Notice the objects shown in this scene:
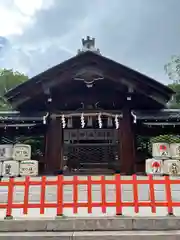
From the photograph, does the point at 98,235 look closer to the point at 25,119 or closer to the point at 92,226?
the point at 92,226

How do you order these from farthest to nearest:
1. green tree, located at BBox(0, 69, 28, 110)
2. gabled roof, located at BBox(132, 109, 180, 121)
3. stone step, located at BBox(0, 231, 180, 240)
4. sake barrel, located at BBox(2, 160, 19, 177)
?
green tree, located at BBox(0, 69, 28, 110), gabled roof, located at BBox(132, 109, 180, 121), sake barrel, located at BBox(2, 160, 19, 177), stone step, located at BBox(0, 231, 180, 240)

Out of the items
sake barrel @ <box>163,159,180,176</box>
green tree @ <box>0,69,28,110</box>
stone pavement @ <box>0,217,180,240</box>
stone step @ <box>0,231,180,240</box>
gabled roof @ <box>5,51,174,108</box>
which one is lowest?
stone step @ <box>0,231,180,240</box>

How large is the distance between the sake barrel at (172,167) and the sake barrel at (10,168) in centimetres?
626

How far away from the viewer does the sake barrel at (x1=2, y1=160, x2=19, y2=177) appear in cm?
1087

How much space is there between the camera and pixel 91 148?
488 inches

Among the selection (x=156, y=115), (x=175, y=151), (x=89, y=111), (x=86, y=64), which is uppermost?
(x=86, y=64)

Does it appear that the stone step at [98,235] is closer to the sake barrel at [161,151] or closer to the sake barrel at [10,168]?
the sake barrel at [10,168]

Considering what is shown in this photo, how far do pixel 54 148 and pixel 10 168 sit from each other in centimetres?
205

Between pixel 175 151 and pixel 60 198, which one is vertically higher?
pixel 175 151

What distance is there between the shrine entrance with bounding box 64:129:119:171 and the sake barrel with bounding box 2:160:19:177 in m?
2.34

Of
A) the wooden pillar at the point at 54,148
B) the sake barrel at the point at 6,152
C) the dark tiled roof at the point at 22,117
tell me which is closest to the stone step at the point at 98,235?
the wooden pillar at the point at 54,148

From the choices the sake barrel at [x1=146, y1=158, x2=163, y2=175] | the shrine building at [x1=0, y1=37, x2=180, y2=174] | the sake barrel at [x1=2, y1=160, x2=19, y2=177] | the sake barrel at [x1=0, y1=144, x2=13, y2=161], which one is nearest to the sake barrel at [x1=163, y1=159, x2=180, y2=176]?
the sake barrel at [x1=146, y1=158, x2=163, y2=175]

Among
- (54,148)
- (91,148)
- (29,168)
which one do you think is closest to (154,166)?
(91,148)

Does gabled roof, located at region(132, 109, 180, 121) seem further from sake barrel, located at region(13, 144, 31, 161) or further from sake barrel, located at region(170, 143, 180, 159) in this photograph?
sake barrel, located at region(13, 144, 31, 161)
